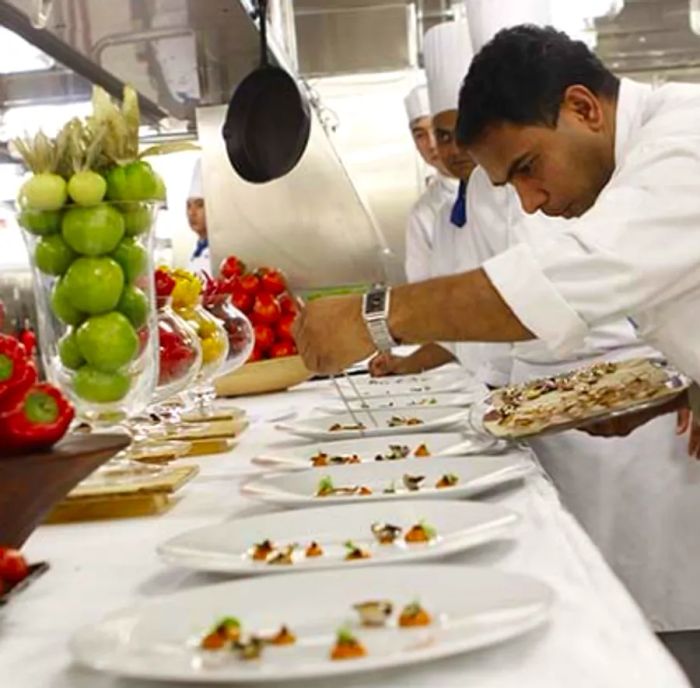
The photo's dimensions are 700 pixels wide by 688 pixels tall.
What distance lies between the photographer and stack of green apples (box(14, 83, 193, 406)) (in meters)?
1.23

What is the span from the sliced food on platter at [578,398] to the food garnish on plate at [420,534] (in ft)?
1.43

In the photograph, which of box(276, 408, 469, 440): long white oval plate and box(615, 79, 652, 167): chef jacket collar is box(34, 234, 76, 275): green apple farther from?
box(615, 79, 652, 167): chef jacket collar

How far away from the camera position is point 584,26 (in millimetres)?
4461

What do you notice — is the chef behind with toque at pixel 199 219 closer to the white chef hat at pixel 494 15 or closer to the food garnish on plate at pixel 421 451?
the white chef hat at pixel 494 15

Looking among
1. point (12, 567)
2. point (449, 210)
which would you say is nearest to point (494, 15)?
point (449, 210)

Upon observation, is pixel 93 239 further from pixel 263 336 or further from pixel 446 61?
pixel 446 61

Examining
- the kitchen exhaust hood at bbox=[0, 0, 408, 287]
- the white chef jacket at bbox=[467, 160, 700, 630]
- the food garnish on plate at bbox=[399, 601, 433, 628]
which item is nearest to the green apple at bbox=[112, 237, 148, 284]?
the food garnish on plate at bbox=[399, 601, 433, 628]

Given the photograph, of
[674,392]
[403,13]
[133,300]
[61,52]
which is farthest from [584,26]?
[133,300]

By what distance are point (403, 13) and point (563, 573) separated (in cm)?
402

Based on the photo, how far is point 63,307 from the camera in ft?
4.13

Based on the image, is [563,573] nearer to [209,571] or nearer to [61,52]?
[209,571]

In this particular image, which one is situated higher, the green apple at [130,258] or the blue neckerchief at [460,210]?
the green apple at [130,258]

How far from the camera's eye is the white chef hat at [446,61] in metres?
2.94

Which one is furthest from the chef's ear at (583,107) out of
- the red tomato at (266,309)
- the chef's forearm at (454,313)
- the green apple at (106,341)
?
the red tomato at (266,309)
